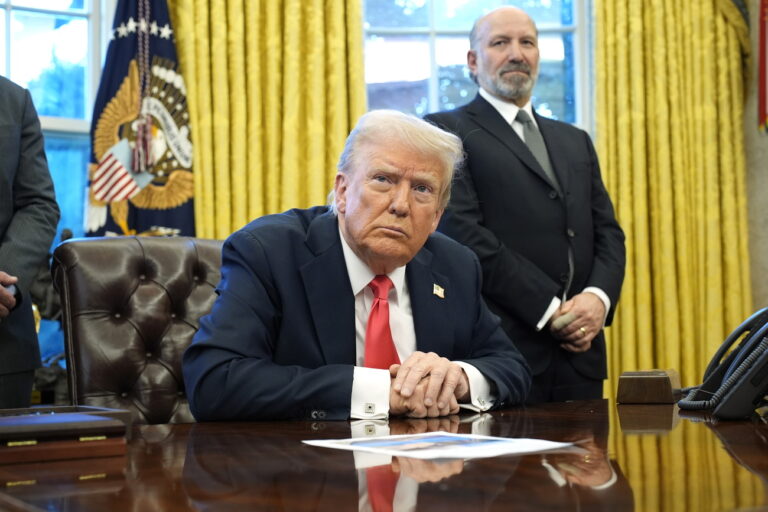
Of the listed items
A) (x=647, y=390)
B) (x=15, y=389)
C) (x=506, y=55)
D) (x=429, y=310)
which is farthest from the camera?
(x=506, y=55)

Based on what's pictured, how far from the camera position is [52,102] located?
14.3ft

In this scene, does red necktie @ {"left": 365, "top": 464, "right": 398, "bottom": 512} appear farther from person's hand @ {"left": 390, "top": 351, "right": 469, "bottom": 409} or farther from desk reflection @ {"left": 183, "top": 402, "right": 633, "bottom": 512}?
person's hand @ {"left": 390, "top": 351, "right": 469, "bottom": 409}

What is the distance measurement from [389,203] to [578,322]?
1.09 m

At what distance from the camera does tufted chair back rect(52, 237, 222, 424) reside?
7.11ft

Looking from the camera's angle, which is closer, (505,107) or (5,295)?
(5,295)

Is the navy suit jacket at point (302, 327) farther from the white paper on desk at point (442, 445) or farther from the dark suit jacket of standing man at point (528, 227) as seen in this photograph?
the dark suit jacket of standing man at point (528, 227)

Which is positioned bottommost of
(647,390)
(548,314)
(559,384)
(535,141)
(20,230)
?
(559,384)

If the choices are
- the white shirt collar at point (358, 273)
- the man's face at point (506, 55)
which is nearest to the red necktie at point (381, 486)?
the white shirt collar at point (358, 273)

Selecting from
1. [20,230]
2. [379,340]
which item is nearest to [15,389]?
[20,230]

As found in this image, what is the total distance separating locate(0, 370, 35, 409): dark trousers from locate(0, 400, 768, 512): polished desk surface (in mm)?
1113

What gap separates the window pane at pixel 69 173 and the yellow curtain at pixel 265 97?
569 millimetres

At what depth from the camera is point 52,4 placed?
441cm

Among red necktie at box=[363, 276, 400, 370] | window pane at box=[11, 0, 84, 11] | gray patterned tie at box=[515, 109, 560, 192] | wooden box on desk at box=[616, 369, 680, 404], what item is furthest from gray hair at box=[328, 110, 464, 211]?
window pane at box=[11, 0, 84, 11]

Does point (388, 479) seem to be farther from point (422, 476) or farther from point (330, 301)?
point (330, 301)
